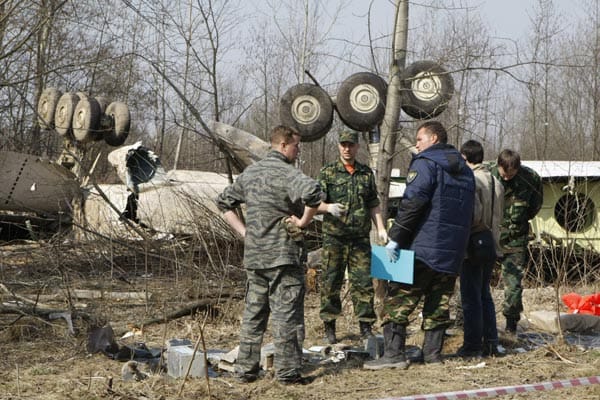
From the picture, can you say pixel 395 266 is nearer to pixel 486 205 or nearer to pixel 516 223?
pixel 486 205

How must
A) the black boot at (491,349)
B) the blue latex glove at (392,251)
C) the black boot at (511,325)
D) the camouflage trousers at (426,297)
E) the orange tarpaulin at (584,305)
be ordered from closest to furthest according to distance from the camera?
the blue latex glove at (392,251)
the camouflage trousers at (426,297)
the black boot at (491,349)
the black boot at (511,325)
the orange tarpaulin at (584,305)

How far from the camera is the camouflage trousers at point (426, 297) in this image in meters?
5.88

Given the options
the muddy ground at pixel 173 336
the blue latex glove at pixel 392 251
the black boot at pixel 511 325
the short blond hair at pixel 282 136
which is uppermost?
the short blond hair at pixel 282 136

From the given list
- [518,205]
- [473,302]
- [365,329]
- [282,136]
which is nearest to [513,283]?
[518,205]

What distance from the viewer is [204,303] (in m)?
8.03

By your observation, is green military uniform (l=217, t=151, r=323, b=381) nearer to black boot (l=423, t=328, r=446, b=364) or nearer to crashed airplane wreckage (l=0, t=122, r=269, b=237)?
black boot (l=423, t=328, r=446, b=364)

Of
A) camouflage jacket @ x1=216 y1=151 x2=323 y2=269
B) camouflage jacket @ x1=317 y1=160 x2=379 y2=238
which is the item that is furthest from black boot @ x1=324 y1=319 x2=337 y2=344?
camouflage jacket @ x1=216 y1=151 x2=323 y2=269

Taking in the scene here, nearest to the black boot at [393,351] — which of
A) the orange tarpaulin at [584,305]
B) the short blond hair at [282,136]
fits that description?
the short blond hair at [282,136]

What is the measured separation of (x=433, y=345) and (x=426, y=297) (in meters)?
0.39

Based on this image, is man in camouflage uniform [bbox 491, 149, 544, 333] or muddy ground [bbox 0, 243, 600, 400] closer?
muddy ground [bbox 0, 243, 600, 400]

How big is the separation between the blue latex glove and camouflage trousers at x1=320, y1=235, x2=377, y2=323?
4.10 feet

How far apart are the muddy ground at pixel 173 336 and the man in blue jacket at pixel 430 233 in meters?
0.37

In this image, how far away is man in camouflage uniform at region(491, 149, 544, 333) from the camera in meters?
7.16

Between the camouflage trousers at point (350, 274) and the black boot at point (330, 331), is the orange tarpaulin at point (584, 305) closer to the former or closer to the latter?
the camouflage trousers at point (350, 274)
